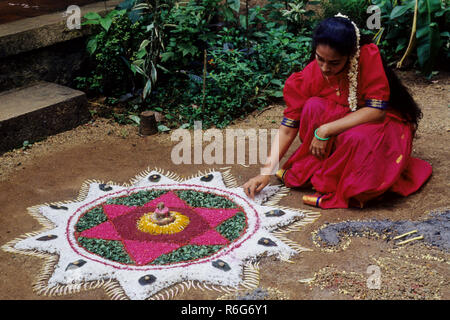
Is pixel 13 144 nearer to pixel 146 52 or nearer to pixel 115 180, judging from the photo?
pixel 115 180

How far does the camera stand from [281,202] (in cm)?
286

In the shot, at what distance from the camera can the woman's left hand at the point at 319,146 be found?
2.66 m

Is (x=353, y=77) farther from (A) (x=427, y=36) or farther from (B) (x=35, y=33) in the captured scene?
(B) (x=35, y=33)

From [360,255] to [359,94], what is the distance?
85 cm

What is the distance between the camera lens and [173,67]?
14.5 feet

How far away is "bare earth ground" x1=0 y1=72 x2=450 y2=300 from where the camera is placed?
211 centimetres

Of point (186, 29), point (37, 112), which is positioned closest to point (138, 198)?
point (37, 112)

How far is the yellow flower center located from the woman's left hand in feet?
2.46

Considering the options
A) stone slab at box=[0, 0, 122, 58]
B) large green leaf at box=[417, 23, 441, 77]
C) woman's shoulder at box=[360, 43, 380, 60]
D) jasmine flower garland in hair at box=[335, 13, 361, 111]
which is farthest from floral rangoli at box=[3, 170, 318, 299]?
large green leaf at box=[417, 23, 441, 77]

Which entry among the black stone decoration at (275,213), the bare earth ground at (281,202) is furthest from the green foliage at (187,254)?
the black stone decoration at (275,213)

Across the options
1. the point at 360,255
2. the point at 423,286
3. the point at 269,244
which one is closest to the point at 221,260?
the point at 269,244

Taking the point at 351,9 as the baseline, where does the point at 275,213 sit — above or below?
below

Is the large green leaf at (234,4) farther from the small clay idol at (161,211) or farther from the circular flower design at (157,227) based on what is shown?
the small clay idol at (161,211)

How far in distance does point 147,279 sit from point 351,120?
50.2 inches
